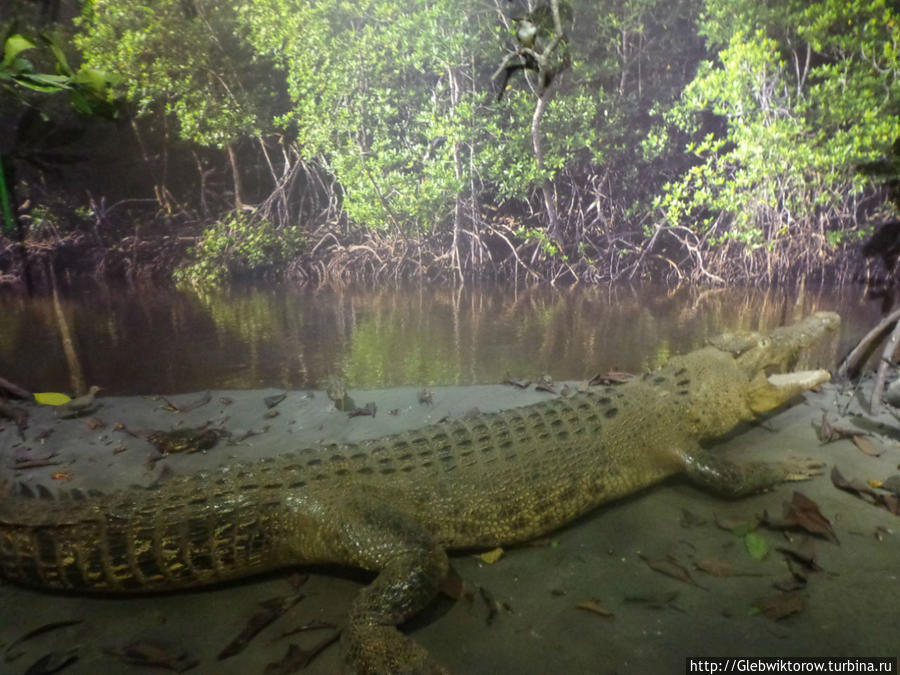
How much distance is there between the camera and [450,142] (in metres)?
4.67

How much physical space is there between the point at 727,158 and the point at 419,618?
4508 millimetres

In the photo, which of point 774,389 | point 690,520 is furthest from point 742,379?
point 690,520

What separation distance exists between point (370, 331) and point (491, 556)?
2.75 m

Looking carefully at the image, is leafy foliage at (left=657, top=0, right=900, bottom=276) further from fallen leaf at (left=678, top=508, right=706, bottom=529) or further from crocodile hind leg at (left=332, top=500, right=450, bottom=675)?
crocodile hind leg at (left=332, top=500, right=450, bottom=675)

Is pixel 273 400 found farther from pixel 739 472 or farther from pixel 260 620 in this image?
pixel 739 472

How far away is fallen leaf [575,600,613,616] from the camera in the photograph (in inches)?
71.7

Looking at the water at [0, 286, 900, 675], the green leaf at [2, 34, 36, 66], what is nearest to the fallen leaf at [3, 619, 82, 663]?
the water at [0, 286, 900, 675]

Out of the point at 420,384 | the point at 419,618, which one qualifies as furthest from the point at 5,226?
the point at 419,618

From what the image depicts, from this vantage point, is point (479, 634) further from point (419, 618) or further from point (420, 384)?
point (420, 384)

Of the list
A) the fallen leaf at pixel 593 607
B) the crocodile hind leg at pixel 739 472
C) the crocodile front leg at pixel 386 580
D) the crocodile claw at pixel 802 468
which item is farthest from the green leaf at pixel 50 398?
the crocodile claw at pixel 802 468

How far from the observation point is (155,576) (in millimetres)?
1939

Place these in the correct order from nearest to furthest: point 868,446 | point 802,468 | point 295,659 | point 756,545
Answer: point 295,659 < point 756,545 < point 802,468 < point 868,446

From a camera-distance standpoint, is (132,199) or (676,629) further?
(132,199)

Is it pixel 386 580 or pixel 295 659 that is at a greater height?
pixel 386 580
